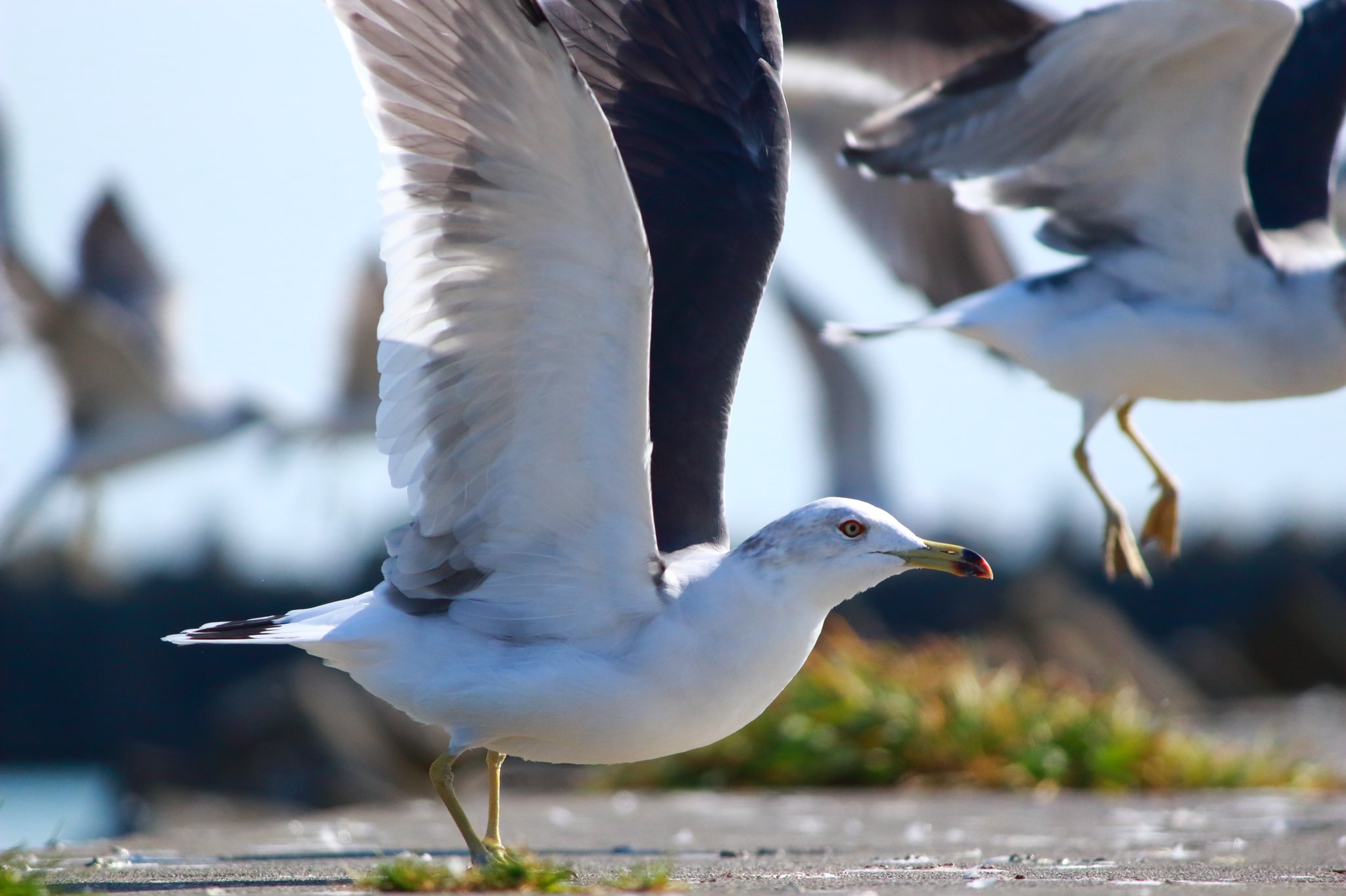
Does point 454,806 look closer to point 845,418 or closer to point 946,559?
point 946,559

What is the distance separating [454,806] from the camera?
348cm

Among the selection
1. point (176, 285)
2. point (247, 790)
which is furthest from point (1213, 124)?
point (176, 285)

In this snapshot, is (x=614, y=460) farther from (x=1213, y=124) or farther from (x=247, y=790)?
(x=247, y=790)

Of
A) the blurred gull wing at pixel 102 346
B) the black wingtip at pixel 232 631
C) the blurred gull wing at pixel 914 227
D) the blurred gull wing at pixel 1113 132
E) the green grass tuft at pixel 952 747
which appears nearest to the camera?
the black wingtip at pixel 232 631

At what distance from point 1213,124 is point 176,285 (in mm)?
12942

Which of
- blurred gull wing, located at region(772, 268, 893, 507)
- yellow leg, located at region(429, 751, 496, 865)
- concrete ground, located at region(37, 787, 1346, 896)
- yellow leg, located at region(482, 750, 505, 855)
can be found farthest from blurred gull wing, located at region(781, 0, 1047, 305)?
blurred gull wing, located at region(772, 268, 893, 507)

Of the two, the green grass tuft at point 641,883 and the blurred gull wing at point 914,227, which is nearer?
the green grass tuft at point 641,883

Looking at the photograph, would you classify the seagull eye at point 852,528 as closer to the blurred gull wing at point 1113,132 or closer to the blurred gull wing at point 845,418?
the blurred gull wing at point 1113,132

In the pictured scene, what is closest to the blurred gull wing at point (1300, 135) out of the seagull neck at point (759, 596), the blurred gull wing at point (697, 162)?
the blurred gull wing at point (697, 162)

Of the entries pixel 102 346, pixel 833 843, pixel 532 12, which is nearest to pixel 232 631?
pixel 532 12

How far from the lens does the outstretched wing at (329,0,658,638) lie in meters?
3.19

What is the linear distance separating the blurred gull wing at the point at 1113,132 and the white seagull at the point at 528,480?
2950 mm

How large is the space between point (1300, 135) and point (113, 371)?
12194 mm

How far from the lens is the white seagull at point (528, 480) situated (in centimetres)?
322
